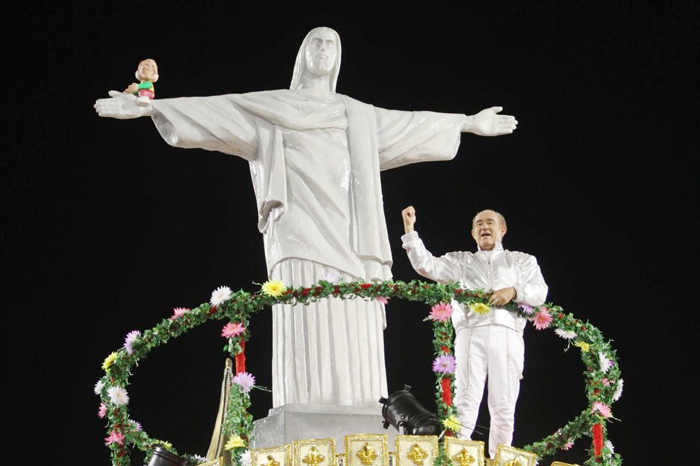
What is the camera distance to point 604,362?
7.96 metres

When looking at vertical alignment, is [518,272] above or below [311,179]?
below

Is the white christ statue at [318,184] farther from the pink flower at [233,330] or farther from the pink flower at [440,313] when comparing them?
the pink flower at [440,313]

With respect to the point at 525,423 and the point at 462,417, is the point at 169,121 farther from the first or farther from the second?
the point at 525,423

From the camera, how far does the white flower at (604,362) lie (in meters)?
7.95

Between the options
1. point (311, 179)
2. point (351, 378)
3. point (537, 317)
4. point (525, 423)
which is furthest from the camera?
point (525, 423)

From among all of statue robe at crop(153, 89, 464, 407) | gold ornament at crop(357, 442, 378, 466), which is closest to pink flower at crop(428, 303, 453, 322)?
gold ornament at crop(357, 442, 378, 466)

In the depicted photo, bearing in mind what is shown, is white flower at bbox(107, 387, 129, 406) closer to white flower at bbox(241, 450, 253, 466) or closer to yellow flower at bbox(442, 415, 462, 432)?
white flower at bbox(241, 450, 253, 466)

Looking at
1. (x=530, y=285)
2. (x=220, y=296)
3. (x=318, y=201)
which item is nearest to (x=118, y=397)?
(x=220, y=296)

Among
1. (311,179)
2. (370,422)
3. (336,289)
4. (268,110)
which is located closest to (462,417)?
(370,422)

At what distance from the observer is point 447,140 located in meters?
9.82

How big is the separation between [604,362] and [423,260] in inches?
63.9

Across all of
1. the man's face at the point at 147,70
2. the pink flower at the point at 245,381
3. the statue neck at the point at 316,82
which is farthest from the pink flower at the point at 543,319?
the man's face at the point at 147,70

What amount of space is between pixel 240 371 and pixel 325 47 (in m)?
3.23

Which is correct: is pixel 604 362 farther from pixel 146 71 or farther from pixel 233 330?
pixel 146 71
